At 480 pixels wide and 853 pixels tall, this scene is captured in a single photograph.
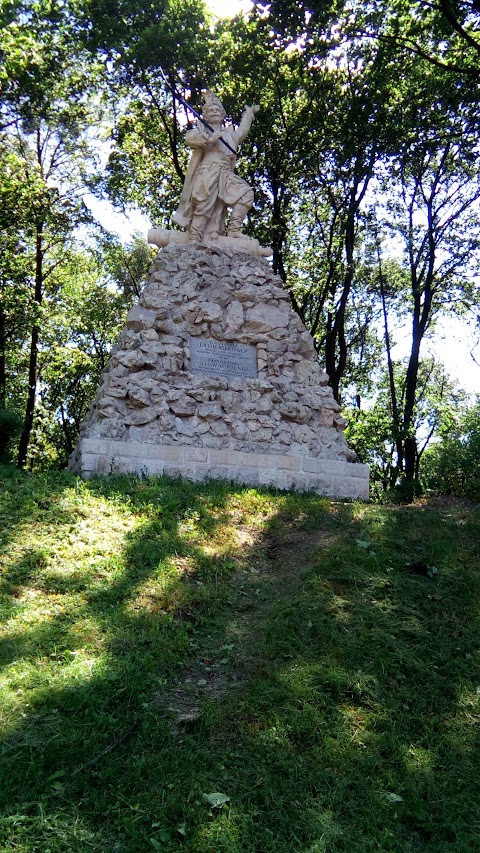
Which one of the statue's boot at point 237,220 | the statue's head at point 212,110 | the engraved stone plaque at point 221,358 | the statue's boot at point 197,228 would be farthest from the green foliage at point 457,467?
the statue's head at point 212,110

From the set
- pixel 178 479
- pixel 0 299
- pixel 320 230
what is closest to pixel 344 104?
pixel 320 230

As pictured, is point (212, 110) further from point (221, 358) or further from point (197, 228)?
point (221, 358)

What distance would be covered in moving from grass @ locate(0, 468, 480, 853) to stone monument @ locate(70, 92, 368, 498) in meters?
2.00

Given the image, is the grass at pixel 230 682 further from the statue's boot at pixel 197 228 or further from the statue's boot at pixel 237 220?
the statue's boot at pixel 237 220

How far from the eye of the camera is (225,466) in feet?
31.9

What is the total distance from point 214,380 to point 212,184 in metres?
3.97

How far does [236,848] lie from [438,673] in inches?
87.4

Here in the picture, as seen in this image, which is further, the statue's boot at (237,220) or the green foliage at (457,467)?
the statue's boot at (237,220)

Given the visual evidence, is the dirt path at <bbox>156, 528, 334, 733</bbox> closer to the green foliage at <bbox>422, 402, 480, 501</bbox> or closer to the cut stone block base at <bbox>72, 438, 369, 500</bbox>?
the cut stone block base at <bbox>72, 438, 369, 500</bbox>

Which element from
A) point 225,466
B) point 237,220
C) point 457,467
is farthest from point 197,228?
point 457,467

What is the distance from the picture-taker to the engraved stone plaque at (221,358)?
34.7ft

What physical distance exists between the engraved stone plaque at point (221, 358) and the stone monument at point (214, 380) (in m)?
0.02

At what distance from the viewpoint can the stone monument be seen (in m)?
9.62

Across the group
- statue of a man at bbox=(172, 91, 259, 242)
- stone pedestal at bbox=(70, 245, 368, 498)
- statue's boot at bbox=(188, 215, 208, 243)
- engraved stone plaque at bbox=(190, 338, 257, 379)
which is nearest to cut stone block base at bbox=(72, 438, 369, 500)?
stone pedestal at bbox=(70, 245, 368, 498)
